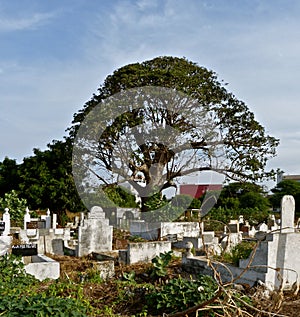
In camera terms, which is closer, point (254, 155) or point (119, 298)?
point (119, 298)

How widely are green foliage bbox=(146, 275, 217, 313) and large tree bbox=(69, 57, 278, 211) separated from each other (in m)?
15.7

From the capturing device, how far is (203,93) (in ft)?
73.6

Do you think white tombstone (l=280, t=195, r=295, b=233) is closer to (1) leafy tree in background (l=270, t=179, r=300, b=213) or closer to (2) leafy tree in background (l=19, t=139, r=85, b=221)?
(2) leafy tree in background (l=19, t=139, r=85, b=221)

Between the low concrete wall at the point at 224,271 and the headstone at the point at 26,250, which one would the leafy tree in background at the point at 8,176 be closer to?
the headstone at the point at 26,250

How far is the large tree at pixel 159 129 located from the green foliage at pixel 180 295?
1570 cm

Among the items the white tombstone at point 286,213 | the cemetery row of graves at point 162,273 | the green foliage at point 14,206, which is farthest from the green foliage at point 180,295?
the green foliage at point 14,206

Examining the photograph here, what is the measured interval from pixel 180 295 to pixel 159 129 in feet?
54.2

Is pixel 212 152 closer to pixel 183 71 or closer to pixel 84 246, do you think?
pixel 183 71

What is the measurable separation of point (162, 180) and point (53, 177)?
8497 mm

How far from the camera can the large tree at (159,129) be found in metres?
21.5

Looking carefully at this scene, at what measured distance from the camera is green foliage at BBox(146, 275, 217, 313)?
210 inches

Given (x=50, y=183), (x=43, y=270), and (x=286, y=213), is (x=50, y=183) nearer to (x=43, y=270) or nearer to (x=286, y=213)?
(x=43, y=270)

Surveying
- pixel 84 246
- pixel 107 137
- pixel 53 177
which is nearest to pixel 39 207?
pixel 53 177

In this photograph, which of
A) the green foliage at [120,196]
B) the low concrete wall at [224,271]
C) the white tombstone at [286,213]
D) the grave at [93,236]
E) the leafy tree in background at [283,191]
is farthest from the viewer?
the leafy tree in background at [283,191]
